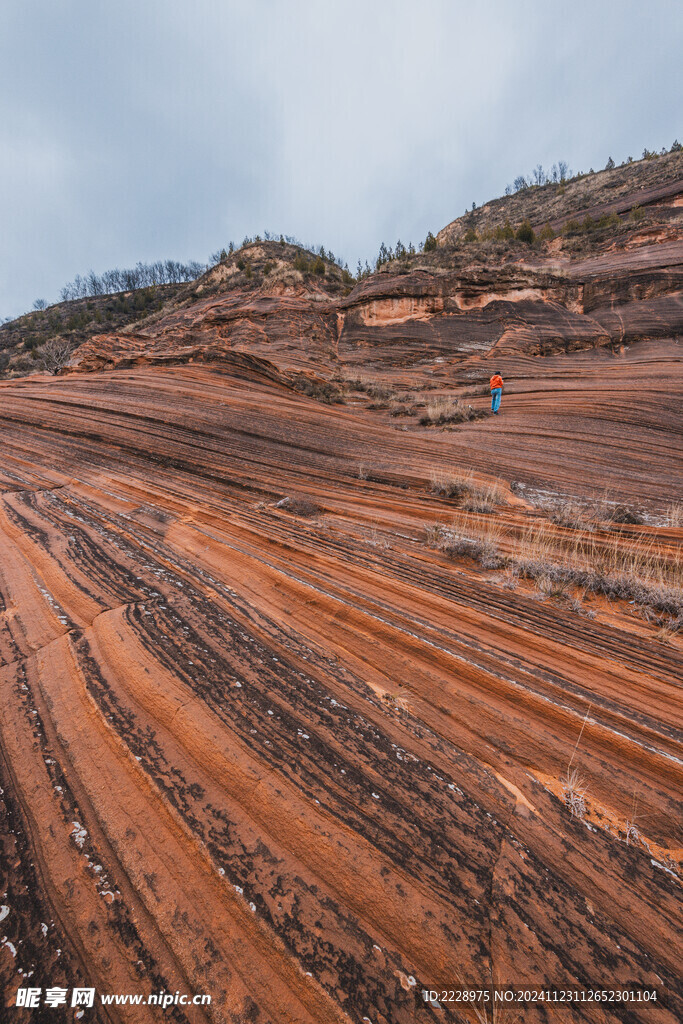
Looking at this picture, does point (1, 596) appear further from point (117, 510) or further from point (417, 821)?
point (417, 821)

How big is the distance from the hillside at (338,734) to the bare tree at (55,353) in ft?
94.6

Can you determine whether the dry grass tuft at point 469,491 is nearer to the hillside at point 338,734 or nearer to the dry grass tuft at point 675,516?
the hillside at point 338,734

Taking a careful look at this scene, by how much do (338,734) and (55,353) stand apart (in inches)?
1543

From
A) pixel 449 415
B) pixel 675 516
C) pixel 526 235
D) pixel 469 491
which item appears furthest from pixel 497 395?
pixel 526 235

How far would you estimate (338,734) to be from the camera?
2.23 m

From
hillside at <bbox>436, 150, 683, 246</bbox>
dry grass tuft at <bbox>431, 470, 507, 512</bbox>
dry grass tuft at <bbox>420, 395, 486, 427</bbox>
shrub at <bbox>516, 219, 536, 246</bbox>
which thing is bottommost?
dry grass tuft at <bbox>431, 470, 507, 512</bbox>

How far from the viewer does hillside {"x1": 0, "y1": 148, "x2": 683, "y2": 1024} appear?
4.60 feet

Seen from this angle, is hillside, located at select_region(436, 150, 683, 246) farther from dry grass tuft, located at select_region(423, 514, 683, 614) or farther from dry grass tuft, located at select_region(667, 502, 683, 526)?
dry grass tuft, located at select_region(423, 514, 683, 614)

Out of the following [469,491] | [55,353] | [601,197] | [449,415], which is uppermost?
[601,197]

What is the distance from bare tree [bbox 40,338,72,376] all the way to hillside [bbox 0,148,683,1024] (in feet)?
94.6

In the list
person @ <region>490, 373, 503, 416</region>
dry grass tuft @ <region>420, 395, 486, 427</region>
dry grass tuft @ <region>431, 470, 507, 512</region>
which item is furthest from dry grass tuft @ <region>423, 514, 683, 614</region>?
person @ <region>490, 373, 503, 416</region>

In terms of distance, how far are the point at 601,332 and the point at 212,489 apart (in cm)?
1718

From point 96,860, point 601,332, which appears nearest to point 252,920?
point 96,860

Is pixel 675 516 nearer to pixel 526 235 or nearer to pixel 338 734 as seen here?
pixel 338 734
